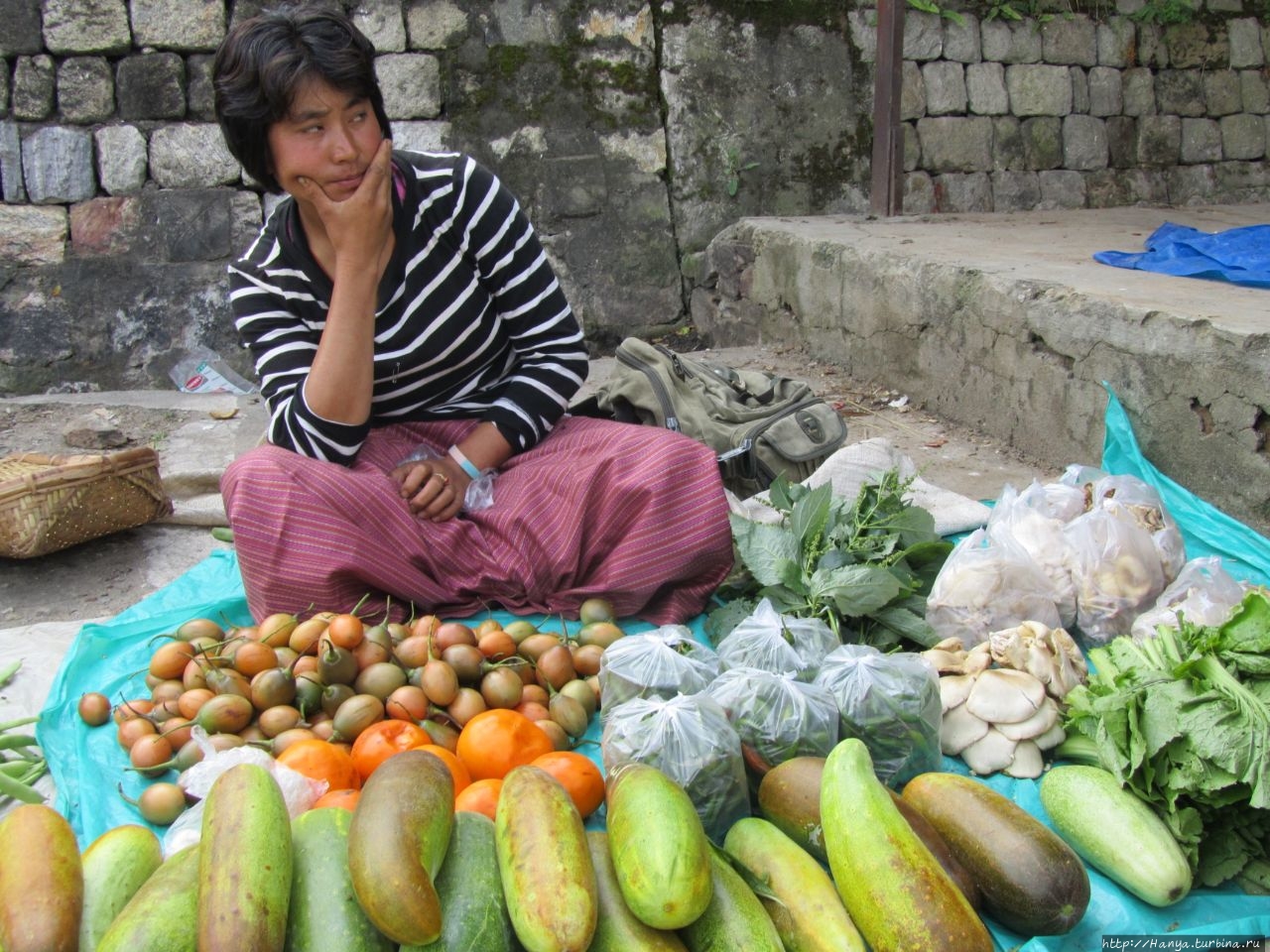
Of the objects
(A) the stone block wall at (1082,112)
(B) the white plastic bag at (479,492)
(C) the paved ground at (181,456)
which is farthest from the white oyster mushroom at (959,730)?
(A) the stone block wall at (1082,112)

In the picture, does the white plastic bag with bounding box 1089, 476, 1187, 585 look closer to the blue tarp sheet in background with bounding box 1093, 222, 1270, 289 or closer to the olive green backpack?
the olive green backpack

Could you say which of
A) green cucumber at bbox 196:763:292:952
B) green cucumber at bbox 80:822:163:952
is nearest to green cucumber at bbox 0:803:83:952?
green cucumber at bbox 80:822:163:952

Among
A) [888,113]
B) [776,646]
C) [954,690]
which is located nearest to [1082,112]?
[888,113]

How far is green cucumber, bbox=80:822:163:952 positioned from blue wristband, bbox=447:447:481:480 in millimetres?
1307

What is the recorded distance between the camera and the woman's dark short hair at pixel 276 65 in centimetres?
228

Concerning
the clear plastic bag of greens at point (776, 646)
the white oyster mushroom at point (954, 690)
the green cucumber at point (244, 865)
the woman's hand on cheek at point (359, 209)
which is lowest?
the white oyster mushroom at point (954, 690)

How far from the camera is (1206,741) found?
1.66 m

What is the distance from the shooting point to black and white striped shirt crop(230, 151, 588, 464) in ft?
8.65

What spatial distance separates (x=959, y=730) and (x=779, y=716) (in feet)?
1.45

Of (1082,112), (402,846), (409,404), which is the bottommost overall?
(402,846)

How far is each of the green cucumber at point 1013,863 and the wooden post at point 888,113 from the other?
486 centimetres

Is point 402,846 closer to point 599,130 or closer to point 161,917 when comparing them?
point 161,917

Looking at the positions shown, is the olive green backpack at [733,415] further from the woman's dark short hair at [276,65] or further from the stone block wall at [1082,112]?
the stone block wall at [1082,112]

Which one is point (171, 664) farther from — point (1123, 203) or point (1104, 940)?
point (1123, 203)
